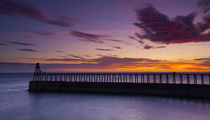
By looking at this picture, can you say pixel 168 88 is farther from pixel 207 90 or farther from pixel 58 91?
pixel 58 91

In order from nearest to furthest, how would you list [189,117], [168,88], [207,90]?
[189,117] < [207,90] < [168,88]

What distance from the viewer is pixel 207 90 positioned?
2922 centimetres

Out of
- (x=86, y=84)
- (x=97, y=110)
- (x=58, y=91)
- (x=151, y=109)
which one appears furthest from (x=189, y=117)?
(x=58, y=91)

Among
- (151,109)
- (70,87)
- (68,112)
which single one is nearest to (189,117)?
(151,109)

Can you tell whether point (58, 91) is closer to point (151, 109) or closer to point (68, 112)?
point (68, 112)

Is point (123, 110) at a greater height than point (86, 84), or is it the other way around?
point (86, 84)

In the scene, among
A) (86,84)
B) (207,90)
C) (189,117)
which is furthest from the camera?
(86,84)

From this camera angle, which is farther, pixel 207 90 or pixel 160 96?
pixel 160 96

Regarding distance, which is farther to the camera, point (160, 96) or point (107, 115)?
point (160, 96)

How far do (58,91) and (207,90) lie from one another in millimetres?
32948

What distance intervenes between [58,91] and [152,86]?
2337 centimetres

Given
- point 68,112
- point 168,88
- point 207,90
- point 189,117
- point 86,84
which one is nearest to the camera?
point 189,117

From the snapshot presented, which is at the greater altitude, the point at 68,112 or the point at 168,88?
the point at 168,88

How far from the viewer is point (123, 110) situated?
25.7 m
